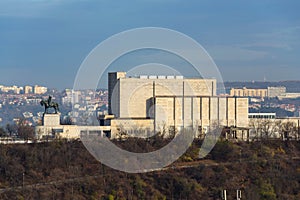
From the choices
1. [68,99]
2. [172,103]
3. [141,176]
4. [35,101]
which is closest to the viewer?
[141,176]

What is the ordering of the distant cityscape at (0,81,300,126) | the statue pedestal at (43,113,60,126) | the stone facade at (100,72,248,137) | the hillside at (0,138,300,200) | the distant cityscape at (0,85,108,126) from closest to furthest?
the hillside at (0,138,300,200) → the statue pedestal at (43,113,60,126) → the stone facade at (100,72,248,137) → the distant cityscape at (0,85,108,126) → the distant cityscape at (0,81,300,126)

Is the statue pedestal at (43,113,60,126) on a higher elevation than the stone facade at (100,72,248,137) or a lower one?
lower

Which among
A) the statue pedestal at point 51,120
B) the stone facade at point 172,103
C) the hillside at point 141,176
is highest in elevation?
the stone facade at point 172,103

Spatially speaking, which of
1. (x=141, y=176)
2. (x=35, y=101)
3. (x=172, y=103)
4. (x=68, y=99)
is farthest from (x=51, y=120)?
(x=35, y=101)

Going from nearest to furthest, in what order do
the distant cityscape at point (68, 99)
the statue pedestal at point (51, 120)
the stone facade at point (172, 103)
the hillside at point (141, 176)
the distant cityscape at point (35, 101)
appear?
the hillside at point (141, 176), the statue pedestal at point (51, 120), the stone facade at point (172, 103), the distant cityscape at point (35, 101), the distant cityscape at point (68, 99)

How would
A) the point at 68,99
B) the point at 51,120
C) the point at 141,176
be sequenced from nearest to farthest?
1. the point at 141,176
2. the point at 51,120
3. the point at 68,99

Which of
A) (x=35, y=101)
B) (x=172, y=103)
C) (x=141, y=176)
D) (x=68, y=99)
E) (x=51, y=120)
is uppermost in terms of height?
(x=35, y=101)

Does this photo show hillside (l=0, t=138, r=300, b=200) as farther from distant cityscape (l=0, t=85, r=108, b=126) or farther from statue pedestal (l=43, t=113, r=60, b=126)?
distant cityscape (l=0, t=85, r=108, b=126)

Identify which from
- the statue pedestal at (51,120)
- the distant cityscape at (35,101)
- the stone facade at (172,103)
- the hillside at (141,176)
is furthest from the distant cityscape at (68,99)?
the hillside at (141,176)

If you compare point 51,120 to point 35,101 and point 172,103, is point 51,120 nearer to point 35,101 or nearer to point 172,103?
point 172,103

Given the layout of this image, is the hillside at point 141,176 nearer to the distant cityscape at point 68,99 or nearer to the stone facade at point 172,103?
the stone facade at point 172,103

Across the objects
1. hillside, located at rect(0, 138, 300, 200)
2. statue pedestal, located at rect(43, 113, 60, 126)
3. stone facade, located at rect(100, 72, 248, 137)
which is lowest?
hillside, located at rect(0, 138, 300, 200)

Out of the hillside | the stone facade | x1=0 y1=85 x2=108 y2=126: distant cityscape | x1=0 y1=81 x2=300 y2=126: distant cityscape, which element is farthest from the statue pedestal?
x1=0 y1=81 x2=300 y2=126: distant cityscape

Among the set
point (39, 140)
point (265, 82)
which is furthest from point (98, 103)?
point (265, 82)
